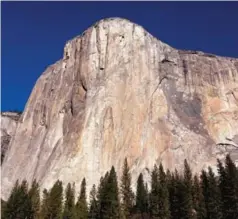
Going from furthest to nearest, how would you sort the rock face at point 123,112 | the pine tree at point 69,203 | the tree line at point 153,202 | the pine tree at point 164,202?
1. the rock face at point 123,112
2. the pine tree at point 69,203
3. the pine tree at point 164,202
4. the tree line at point 153,202

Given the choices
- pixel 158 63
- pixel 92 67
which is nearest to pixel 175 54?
pixel 158 63

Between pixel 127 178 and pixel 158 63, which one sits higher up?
pixel 158 63

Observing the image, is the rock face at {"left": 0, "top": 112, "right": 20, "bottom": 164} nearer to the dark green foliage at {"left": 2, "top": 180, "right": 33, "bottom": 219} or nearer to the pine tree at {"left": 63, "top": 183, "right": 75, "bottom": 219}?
the pine tree at {"left": 63, "top": 183, "right": 75, "bottom": 219}

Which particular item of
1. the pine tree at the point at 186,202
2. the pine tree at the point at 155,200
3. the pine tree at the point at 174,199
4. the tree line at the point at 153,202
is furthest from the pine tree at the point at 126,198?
the pine tree at the point at 186,202

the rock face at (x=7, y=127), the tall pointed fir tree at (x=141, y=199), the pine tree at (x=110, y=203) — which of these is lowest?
the pine tree at (x=110, y=203)

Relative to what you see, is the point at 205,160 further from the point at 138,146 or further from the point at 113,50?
the point at 113,50

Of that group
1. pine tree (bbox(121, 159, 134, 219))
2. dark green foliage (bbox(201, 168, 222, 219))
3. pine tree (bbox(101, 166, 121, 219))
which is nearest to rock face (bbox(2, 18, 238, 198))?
pine tree (bbox(121, 159, 134, 219))

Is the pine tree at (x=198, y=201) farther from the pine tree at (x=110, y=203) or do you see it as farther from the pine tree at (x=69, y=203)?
the pine tree at (x=69, y=203)
